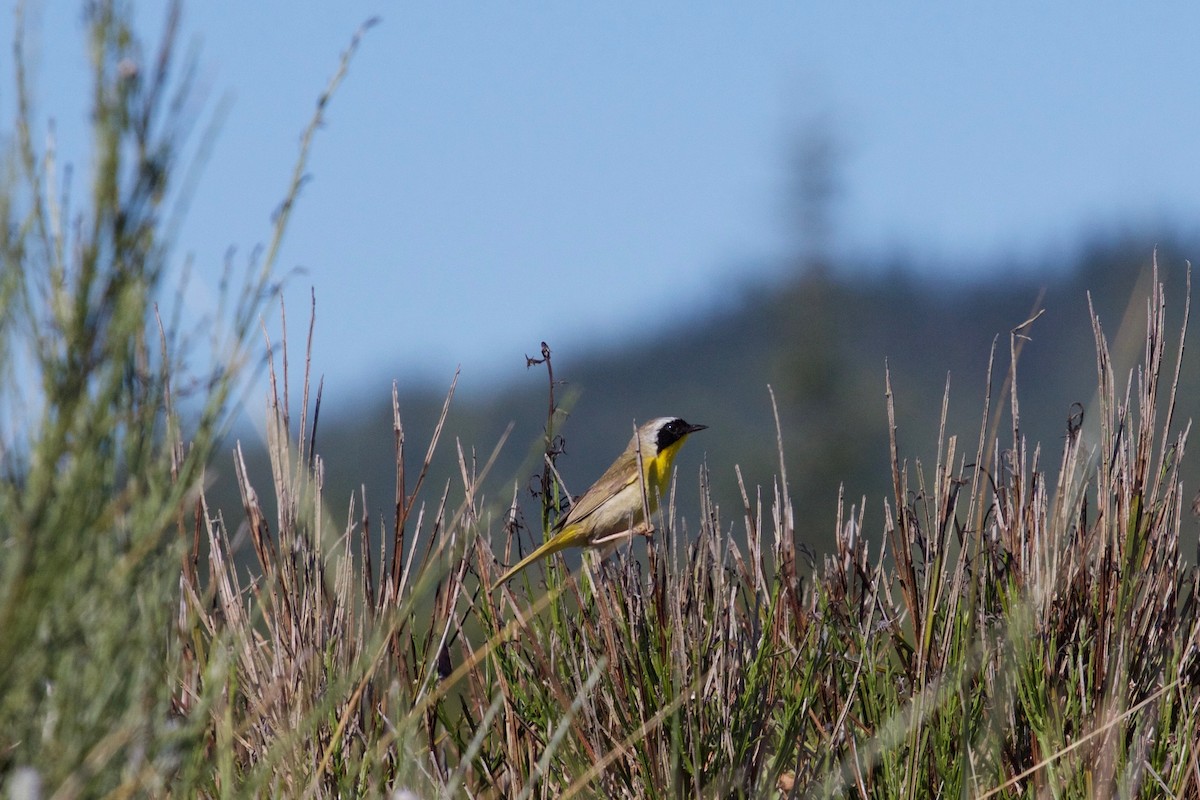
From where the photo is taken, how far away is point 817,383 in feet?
177

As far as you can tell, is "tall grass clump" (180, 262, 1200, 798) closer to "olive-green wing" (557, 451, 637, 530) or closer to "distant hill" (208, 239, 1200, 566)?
"olive-green wing" (557, 451, 637, 530)

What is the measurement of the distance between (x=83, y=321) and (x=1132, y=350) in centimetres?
222

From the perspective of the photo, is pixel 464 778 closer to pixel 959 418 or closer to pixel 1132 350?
pixel 1132 350

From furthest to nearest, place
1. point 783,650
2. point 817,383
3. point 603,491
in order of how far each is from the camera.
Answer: point 817,383 → point 603,491 → point 783,650

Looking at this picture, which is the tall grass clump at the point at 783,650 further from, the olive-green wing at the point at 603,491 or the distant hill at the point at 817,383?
the distant hill at the point at 817,383

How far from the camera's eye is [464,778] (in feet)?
11.5

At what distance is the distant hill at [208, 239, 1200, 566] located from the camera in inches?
2119

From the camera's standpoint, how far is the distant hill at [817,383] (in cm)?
5381

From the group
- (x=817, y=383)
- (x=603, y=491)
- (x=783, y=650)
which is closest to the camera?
(x=783, y=650)

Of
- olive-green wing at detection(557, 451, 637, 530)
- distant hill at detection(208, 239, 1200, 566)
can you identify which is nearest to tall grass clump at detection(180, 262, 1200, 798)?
olive-green wing at detection(557, 451, 637, 530)

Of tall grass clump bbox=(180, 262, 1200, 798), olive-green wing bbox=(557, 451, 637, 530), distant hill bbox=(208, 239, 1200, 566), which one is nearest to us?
tall grass clump bbox=(180, 262, 1200, 798)

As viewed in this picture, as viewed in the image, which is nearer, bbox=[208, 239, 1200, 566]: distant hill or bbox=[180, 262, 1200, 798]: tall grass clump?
bbox=[180, 262, 1200, 798]: tall grass clump

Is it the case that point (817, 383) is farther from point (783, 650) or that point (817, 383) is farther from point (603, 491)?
point (783, 650)

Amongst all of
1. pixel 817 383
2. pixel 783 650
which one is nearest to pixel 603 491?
pixel 783 650
